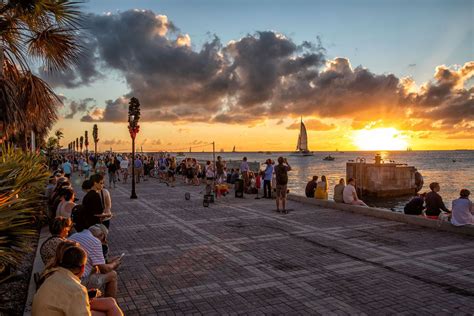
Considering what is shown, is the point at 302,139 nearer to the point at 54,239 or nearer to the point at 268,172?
the point at 268,172

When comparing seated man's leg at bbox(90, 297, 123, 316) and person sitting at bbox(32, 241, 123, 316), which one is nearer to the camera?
person sitting at bbox(32, 241, 123, 316)

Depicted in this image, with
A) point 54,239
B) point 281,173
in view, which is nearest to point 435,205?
point 281,173

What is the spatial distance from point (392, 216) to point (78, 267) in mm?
10609

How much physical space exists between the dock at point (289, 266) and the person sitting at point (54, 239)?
1356mm

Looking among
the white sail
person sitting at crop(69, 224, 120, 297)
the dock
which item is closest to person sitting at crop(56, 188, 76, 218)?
the dock

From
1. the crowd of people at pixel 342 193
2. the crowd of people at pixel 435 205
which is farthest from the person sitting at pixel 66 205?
the crowd of people at pixel 435 205

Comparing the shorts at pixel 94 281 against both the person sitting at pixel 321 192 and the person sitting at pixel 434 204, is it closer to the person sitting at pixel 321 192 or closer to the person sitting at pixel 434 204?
the person sitting at pixel 434 204

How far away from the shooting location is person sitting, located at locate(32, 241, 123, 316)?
3.02 meters

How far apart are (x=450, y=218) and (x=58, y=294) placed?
1037cm

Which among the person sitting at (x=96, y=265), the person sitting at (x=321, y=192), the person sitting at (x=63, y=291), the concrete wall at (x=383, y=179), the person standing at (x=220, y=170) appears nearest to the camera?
the person sitting at (x=63, y=291)

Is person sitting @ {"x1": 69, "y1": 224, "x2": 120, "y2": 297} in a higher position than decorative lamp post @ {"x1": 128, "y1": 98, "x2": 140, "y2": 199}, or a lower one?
lower

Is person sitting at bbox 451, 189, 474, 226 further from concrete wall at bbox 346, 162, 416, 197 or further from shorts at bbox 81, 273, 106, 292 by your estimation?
concrete wall at bbox 346, 162, 416, 197

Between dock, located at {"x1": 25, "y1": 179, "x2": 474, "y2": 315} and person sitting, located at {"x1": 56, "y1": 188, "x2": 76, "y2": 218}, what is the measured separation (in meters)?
1.41

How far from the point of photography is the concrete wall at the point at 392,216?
32.8 ft
